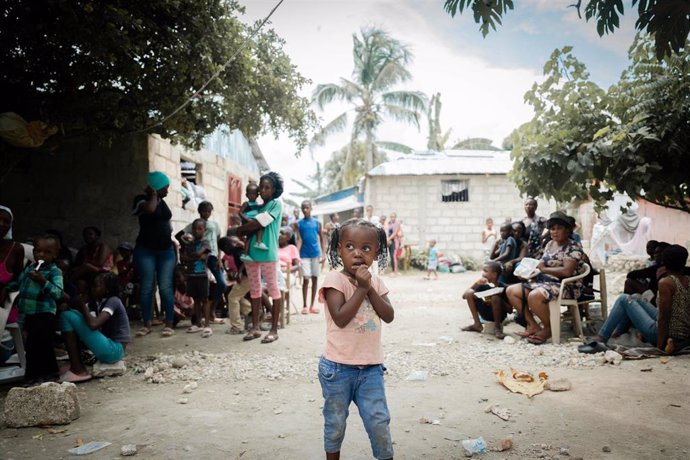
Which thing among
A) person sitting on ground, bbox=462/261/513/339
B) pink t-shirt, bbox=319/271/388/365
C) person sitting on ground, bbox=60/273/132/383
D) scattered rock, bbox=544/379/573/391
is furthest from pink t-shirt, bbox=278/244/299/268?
pink t-shirt, bbox=319/271/388/365

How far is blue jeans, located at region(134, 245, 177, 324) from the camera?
220 inches

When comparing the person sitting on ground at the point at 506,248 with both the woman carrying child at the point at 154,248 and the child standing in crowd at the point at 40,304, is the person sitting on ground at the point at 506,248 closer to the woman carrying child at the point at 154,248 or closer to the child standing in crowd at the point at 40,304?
the woman carrying child at the point at 154,248

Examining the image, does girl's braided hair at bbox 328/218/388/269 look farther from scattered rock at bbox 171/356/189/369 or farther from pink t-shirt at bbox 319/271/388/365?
scattered rock at bbox 171/356/189/369

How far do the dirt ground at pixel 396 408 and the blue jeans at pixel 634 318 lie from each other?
0.48 metres

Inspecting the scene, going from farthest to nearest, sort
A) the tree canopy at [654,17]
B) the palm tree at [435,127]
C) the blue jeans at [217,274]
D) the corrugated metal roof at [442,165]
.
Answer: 1. the palm tree at [435,127]
2. the corrugated metal roof at [442,165]
3. the blue jeans at [217,274]
4. the tree canopy at [654,17]

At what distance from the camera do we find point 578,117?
5.55 m

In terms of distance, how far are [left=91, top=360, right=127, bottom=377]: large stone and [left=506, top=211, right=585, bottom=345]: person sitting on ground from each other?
13.9 ft

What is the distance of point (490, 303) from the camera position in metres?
6.21

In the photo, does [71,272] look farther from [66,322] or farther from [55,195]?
[55,195]

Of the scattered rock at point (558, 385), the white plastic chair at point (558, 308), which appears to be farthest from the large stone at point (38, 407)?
the white plastic chair at point (558, 308)

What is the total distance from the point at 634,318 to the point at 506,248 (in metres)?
1.91

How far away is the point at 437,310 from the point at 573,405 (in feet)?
15.6

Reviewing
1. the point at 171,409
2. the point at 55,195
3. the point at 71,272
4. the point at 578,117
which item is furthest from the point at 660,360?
the point at 55,195

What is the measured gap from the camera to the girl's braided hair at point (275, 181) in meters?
5.44
